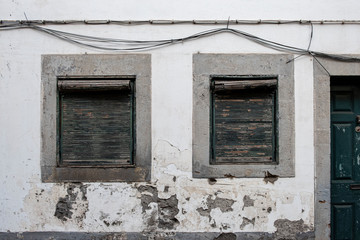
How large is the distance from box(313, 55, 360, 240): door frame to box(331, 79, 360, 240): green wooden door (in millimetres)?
243

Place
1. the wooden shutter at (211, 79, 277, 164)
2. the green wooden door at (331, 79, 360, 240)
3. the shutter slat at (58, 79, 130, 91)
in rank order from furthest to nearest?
the green wooden door at (331, 79, 360, 240) → the wooden shutter at (211, 79, 277, 164) → the shutter slat at (58, 79, 130, 91)

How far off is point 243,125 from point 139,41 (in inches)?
65.8

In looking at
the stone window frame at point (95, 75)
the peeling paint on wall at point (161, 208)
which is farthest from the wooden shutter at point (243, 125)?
the stone window frame at point (95, 75)

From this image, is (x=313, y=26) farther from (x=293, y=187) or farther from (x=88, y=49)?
(x=88, y=49)

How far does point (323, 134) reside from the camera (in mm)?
3996

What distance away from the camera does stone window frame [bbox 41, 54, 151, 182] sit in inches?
157

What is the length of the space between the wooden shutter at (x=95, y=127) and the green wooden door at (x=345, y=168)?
264cm

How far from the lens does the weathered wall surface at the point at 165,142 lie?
13.1 feet

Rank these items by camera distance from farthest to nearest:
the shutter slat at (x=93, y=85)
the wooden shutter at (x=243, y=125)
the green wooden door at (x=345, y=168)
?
the green wooden door at (x=345, y=168) → the wooden shutter at (x=243, y=125) → the shutter slat at (x=93, y=85)

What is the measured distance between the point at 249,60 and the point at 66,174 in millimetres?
2667

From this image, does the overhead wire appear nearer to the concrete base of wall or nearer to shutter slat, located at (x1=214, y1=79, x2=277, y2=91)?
shutter slat, located at (x1=214, y1=79, x2=277, y2=91)

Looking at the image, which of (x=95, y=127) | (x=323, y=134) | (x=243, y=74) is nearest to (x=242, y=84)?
(x=243, y=74)

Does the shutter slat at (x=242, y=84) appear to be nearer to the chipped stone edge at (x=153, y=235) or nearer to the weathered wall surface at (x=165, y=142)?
the weathered wall surface at (x=165, y=142)

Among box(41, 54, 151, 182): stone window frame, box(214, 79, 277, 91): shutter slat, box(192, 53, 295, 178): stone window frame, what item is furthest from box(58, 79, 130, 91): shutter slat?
box(214, 79, 277, 91): shutter slat
